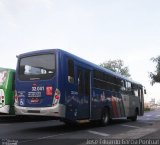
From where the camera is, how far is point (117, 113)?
20844 millimetres

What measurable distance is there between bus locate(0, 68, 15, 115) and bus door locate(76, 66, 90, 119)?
14.9 feet

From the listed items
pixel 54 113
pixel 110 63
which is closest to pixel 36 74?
pixel 54 113

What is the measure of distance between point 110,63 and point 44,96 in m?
79.6

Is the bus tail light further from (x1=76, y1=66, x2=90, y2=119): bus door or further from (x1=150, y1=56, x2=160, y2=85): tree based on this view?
(x1=150, y1=56, x2=160, y2=85): tree

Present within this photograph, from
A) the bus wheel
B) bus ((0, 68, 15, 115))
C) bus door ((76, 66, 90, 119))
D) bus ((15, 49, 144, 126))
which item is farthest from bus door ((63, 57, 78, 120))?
bus ((0, 68, 15, 115))

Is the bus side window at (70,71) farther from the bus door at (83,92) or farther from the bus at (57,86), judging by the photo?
the bus door at (83,92)

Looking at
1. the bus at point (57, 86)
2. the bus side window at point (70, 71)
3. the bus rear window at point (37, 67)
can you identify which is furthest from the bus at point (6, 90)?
the bus side window at point (70, 71)

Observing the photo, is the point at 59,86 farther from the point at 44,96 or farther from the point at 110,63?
the point at 110,63

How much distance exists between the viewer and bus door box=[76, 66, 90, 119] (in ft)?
50.7

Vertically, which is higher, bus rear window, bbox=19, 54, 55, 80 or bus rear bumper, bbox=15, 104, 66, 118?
bus rear window, bbox=19, 54, 55, 80

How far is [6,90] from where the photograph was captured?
18.5 meters

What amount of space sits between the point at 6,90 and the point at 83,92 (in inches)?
186

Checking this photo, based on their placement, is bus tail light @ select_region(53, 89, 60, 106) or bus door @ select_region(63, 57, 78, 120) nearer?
bus tail light @ select_region(53, 89, 60, 106)

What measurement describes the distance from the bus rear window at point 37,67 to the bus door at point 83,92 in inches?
60.0
